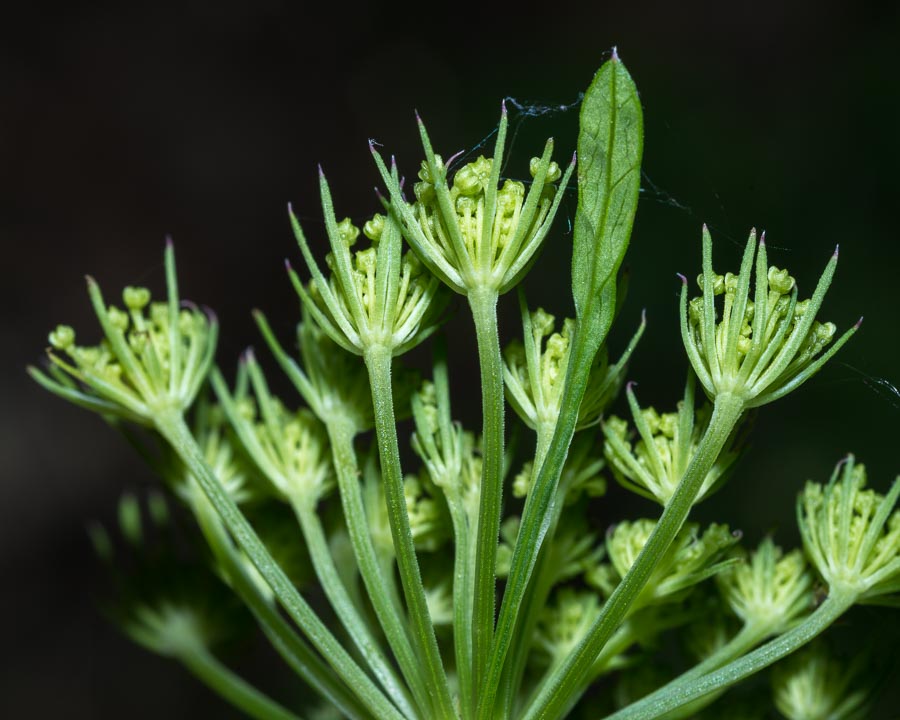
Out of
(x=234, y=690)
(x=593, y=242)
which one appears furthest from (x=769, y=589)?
(x=234, y=690)

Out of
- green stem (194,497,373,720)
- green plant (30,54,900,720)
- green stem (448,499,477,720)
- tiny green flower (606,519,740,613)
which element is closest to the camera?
green plant (30,54,900,720)

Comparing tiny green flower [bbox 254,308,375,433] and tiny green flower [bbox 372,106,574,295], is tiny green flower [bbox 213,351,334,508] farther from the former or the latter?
tiny green flower [bbox 372,106,574,295]

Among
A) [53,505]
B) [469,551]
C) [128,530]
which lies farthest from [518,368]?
[53,505]

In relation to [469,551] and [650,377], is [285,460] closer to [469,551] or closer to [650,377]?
[469,551]

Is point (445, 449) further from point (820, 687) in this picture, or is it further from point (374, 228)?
point (820, 687)

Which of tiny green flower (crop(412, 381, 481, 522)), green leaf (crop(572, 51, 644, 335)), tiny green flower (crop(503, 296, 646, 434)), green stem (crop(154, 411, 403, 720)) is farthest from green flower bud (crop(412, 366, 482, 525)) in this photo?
green leaf (crop(572, 51, 644, 335))
